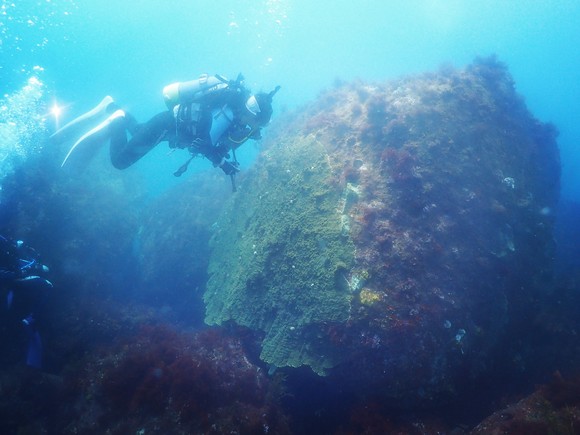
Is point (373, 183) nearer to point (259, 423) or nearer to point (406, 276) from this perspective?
point (406, 276)

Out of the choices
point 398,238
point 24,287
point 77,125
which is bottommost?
point 398,238

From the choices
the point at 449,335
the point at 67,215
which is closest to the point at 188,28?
the point at 67,215

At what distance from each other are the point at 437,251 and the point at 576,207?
2135cm

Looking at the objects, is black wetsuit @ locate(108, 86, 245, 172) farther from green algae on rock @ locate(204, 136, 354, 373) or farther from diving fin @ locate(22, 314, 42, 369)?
diving fin @ locate(22, 314, 42, 369)

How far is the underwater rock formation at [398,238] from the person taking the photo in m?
6.27

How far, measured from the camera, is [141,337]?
8.26 metres

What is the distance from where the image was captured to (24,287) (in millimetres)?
7598

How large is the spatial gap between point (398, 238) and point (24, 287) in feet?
28.9

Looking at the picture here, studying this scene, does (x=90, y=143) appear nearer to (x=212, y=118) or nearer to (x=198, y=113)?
(x=198, y=113)

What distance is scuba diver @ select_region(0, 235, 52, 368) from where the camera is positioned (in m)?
7.18

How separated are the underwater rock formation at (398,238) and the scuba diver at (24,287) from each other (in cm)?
407

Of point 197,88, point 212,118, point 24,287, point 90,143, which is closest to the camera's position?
point 212,118

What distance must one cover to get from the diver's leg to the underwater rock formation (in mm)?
3290

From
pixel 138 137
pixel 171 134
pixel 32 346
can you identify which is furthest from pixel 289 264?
pixel 32 346
